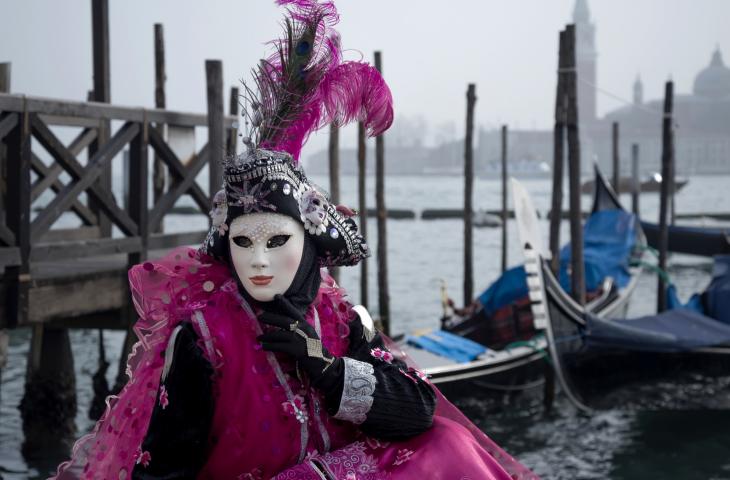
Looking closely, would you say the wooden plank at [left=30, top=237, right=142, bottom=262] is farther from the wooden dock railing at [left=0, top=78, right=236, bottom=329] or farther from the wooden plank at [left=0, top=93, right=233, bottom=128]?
the wooden plank at [left=0, top=93, right=233, bottom=128]

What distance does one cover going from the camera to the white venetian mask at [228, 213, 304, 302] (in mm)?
2133

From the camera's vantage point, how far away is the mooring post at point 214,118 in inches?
229

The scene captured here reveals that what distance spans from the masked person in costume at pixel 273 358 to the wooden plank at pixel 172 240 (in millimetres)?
3479

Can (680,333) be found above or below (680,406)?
above

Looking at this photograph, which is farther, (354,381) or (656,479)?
(656,479)

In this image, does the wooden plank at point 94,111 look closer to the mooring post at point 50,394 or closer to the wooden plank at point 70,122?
the wooden plank at point 70,122

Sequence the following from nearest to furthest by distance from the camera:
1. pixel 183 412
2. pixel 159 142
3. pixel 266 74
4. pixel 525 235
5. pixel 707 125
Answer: pixel 183 412 → pixel 266 74 → pixel 159 142 → pixel 525 235 → pixel 707 125

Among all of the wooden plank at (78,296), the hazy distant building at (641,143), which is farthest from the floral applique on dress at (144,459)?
the hazy distant building at (641,143)

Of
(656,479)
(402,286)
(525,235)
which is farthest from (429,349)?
(402,286)

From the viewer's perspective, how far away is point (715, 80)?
375 ft

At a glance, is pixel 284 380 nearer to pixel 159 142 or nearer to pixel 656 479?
pixel 159 142

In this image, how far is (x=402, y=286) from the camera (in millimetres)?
19781

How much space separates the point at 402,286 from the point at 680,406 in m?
12.1

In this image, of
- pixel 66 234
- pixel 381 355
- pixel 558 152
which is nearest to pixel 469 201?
Answer: pixel 558 152
